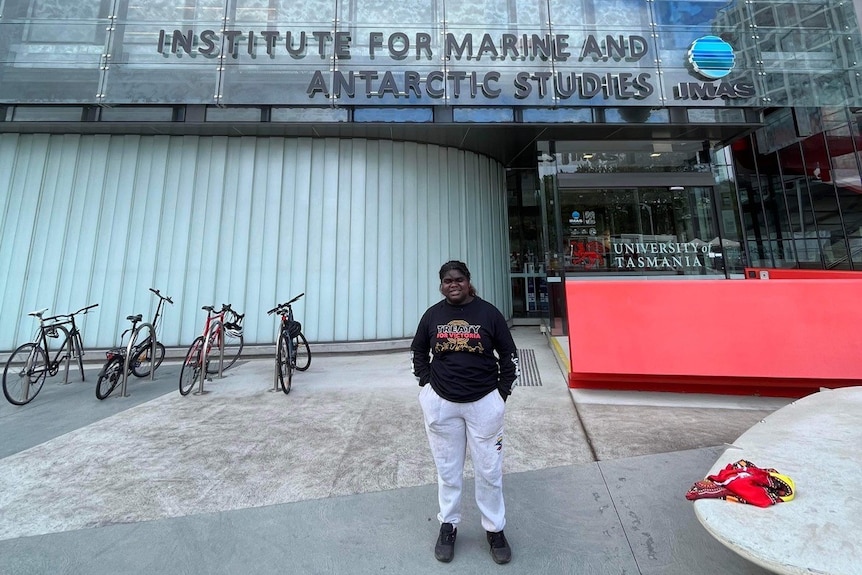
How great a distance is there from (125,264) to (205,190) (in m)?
2.45

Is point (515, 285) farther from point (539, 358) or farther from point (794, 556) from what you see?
point (794, 556)

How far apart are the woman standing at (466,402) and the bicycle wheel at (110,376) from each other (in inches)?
226

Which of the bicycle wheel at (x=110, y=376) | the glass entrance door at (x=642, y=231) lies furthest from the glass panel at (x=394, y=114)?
the bicycle wheel at (x=110, y=376)

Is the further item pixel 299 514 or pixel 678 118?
pixel 678 118

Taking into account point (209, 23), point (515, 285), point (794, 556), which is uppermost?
point (209, 23)

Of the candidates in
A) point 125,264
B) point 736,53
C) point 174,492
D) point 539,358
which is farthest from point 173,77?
point 736,53

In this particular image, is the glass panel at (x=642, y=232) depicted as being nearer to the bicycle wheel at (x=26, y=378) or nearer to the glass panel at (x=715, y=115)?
the glass panel at (x=715, y=115)

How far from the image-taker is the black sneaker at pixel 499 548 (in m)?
2.11

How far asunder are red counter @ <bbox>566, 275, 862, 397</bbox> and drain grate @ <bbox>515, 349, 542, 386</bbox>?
82cm

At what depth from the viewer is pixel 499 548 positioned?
7.04 ft

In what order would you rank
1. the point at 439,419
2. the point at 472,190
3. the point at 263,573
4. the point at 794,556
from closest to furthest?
the point at 794,556, the point at 263,573, the point at 439,419, the point at 472,190

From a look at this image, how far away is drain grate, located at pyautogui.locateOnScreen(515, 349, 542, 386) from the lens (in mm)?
5867

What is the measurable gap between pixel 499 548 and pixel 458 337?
4.31 feet

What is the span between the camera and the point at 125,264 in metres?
8.00
